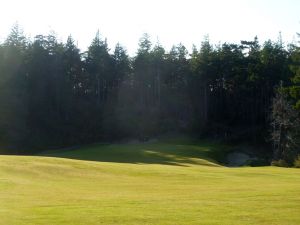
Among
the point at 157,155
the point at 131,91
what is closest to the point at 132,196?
the point at 157,155

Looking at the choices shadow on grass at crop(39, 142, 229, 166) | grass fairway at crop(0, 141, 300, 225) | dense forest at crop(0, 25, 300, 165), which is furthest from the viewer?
dense forest at crop(0, 25, 300, 165)

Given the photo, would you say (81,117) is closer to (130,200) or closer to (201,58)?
(201,58)

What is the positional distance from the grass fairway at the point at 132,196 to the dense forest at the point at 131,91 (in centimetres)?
5207

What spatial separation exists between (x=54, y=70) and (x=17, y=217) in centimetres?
8177

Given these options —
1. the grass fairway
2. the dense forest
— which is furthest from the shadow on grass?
the grass fairway

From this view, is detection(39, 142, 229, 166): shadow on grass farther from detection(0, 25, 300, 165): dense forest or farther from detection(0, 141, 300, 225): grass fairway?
detection(0, 141, 300, 225): grass fairway

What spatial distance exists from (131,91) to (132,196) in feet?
274

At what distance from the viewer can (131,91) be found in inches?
4043

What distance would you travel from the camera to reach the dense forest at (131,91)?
86.6 m

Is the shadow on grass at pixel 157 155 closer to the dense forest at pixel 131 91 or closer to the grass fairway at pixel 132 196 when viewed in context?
the dense forest at pixel 131 91

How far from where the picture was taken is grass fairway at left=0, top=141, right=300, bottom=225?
1421 cm

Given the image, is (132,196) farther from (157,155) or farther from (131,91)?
(131,91)

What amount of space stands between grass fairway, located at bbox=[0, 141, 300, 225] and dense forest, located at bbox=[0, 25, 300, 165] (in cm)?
5207

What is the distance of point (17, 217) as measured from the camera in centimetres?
1409
